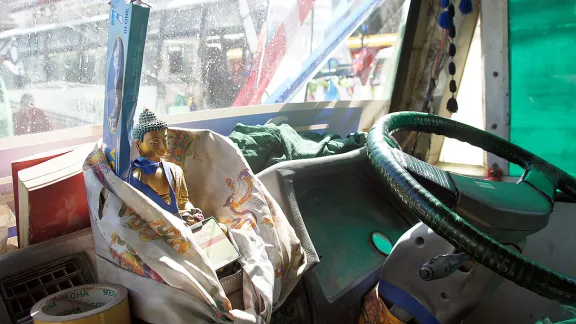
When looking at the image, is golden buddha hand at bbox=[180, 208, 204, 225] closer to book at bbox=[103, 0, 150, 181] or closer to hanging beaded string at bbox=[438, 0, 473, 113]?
book at bbox=[103, 0, 150, 181]

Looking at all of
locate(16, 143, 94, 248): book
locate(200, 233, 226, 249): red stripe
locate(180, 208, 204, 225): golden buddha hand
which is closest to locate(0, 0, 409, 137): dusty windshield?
locate(16, 143, 94, 248): book

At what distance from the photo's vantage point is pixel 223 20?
8.90 ft

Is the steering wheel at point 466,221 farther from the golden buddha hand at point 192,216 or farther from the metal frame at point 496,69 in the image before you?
the metal frame at point 496,69

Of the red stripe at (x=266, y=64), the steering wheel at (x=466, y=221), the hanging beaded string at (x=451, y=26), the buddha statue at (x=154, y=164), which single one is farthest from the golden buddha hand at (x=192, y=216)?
the hanging beaded string at (x=451, y=26)

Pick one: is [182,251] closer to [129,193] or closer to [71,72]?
[129,193]

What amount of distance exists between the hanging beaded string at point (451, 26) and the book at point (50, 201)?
2.18 meters

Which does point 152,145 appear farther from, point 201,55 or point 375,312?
point 201,55

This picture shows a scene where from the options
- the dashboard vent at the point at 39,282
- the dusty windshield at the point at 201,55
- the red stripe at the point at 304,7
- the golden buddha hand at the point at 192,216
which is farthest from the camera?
the red stripe at the point at 304,7

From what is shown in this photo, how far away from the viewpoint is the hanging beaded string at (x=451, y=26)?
2.95 metres

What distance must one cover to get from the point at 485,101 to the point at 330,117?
884mm

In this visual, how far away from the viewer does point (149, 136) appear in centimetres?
158

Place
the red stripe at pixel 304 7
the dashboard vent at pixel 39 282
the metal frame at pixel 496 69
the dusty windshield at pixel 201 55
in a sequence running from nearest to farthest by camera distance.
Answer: the dashboard vent at pixel 39 282 < the dusty windshield at pixel 201 55 < the metal frame at pixel 496 69 < the red stripe at pixel 304 7

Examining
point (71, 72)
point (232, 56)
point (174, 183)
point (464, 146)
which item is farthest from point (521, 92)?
point (71, 72)

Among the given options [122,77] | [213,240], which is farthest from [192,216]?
[122,77]
